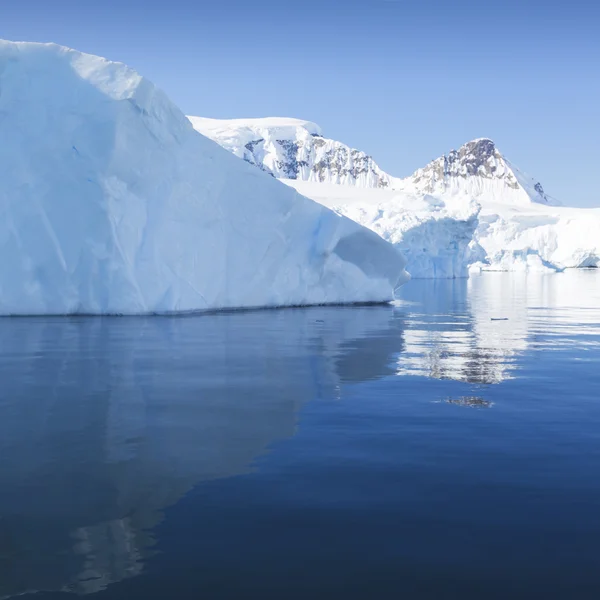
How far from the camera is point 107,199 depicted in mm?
17344

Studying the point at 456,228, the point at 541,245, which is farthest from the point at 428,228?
the point at 541,245

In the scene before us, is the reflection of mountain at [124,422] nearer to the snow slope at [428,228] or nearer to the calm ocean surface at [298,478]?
the calm ocean surface at [298,478]

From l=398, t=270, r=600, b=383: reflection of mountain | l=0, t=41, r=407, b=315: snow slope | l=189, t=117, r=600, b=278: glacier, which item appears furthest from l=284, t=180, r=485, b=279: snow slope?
l=0, t=41, r=407, b=315: snow slope

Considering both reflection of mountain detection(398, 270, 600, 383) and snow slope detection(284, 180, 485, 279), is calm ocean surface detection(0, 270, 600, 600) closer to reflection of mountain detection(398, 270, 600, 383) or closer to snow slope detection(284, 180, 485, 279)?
reflection of mountain detection(398, 270, 600, 383)

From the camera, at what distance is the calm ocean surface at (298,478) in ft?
11.0

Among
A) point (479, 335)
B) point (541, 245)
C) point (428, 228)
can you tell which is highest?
point (541, 245)

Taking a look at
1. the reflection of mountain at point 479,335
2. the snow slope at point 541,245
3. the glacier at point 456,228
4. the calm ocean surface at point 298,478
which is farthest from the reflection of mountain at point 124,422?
the snow slope at point 541,245

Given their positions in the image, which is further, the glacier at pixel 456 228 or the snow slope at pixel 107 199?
the glacier at pixel 456 228

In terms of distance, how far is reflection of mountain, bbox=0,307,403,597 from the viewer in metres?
3.66

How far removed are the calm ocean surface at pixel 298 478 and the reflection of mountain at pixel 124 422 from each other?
Answer: 2 centimetres

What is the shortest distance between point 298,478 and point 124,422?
7.35 feet

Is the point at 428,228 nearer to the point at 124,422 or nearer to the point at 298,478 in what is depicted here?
the point at 124,422

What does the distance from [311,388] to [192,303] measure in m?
11.5

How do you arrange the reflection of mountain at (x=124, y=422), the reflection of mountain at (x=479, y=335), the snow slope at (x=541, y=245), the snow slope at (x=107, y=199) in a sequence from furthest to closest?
the snow slope at (x=541, y=245) < the snow slope at (x=107, y=199) < the reflection of mountain at (x=479, y=335) < the reflection of mountain at (x=124, y=422)
